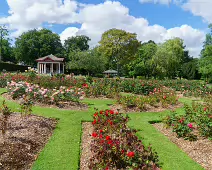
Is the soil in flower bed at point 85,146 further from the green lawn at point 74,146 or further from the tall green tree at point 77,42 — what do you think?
the tall green tree at point 77,42

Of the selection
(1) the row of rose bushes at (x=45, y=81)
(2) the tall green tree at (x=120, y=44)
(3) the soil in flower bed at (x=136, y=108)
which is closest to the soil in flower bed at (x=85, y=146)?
(3) the soil in flower bed at (x=136, y=108)

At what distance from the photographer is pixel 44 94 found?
356 inches

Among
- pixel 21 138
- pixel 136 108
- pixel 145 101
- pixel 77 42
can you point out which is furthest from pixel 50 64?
pixel 21 138

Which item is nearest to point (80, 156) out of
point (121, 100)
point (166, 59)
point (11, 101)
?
point (121, 100)

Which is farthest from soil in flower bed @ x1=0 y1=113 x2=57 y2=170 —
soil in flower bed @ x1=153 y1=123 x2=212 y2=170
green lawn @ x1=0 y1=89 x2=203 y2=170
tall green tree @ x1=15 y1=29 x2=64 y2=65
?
tall green tree @ x1=15 y1=29 x2=64 y2=65

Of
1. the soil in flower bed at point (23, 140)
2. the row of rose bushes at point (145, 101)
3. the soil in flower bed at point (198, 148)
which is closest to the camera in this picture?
the soil in flower bed at point (23, 140)

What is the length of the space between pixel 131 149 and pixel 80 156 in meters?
1.13

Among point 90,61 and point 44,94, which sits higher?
point 90,61

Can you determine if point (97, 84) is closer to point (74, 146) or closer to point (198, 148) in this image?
point (74, 146)

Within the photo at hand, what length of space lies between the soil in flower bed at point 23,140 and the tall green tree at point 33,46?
50665mm

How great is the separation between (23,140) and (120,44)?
33.5 metres

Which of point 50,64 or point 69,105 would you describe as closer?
point 69,105

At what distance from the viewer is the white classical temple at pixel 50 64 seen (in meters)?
45.7

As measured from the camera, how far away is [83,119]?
7.47 metres
